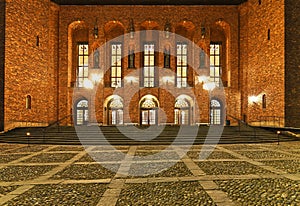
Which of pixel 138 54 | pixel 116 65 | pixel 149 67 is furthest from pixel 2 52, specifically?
pixel 149 67

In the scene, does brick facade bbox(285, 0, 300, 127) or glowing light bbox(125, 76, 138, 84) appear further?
glowing light bbox(125, 76, 138, 84)

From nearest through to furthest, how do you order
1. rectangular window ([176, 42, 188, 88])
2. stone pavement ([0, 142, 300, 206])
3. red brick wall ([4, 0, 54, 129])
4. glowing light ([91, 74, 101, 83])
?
stone pavement ([0, 142, 300, 206]), red brick wall ([4, 0, 54, 129]), glowing light ([91, 74, 101, 83]), rectangular window ([176, 42, 188, 88])

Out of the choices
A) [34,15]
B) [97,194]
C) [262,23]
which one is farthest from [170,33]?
[97,194]

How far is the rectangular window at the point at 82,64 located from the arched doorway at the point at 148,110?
20.3 ft

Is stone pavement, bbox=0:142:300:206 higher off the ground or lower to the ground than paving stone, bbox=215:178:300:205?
lower

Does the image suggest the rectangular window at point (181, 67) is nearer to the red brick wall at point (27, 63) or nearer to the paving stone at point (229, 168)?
the red brick wall at point (27, 63)

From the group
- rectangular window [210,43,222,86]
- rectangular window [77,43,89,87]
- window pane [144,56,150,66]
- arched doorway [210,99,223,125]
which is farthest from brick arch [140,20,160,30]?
arched doorway [210,99,223,125]

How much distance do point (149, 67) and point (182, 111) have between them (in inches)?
213

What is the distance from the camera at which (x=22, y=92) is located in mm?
18219

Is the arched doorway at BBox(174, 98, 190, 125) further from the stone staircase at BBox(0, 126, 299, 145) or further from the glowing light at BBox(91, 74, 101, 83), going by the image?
the glowing light at BBox(91, 74, 101, 83)

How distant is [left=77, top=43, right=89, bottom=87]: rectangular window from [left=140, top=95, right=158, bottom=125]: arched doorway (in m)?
6.19

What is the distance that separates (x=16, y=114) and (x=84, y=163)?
1221cm

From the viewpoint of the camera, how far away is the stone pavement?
450 cm

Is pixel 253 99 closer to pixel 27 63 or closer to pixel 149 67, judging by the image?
pixel 149 67
